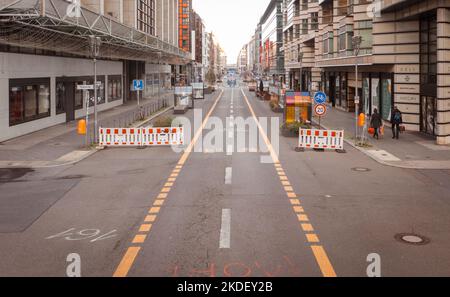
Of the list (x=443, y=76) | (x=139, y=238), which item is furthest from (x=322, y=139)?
(x=139, y=238)

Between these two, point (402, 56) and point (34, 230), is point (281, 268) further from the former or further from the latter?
point (402, 56)

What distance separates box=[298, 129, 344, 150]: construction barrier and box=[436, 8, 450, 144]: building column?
584 cm

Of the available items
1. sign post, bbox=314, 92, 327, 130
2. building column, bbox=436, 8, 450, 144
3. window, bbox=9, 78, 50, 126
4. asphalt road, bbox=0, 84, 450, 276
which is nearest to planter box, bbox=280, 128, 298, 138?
sign post, bbox=314, 92, 327, 130

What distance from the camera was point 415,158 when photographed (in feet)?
76.9

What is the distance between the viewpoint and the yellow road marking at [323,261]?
30.7 feet

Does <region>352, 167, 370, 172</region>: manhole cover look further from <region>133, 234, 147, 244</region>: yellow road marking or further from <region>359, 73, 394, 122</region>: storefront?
<region>359, 73, 394, 122</region>: storefront

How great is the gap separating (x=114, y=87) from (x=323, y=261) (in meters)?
52.2

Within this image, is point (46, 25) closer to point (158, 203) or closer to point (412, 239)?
point (158, 203)

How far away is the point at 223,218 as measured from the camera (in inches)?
Result: 526

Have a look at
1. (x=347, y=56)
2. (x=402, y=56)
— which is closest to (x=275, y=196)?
(x=402, y=56)

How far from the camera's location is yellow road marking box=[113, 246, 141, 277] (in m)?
9.45
